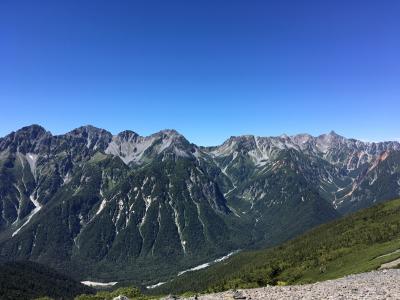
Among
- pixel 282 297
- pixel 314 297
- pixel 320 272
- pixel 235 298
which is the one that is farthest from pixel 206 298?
pixel 320 272

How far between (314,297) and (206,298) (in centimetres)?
1552

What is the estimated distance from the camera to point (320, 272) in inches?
7333

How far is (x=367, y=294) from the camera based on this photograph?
47375 millimetres

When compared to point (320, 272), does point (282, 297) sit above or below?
above

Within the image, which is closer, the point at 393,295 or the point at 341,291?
the point at 393,295

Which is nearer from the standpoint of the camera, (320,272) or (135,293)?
(135,293)

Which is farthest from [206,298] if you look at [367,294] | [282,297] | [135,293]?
[135,293]

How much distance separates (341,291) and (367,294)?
11.3ft

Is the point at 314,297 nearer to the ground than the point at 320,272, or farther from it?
farther from it

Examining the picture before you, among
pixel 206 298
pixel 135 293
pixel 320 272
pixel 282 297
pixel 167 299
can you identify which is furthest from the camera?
pixel 320 272

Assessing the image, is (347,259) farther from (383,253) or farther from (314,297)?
(314,297)

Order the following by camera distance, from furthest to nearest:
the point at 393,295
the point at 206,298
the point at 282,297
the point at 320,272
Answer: the point at 320,272
the point at 206,298
the point at 282,297
the point at 393,295

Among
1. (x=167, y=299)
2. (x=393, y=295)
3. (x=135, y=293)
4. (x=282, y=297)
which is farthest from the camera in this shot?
(x=135, y=293)

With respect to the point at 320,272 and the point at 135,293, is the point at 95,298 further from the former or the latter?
the point at 320,272
